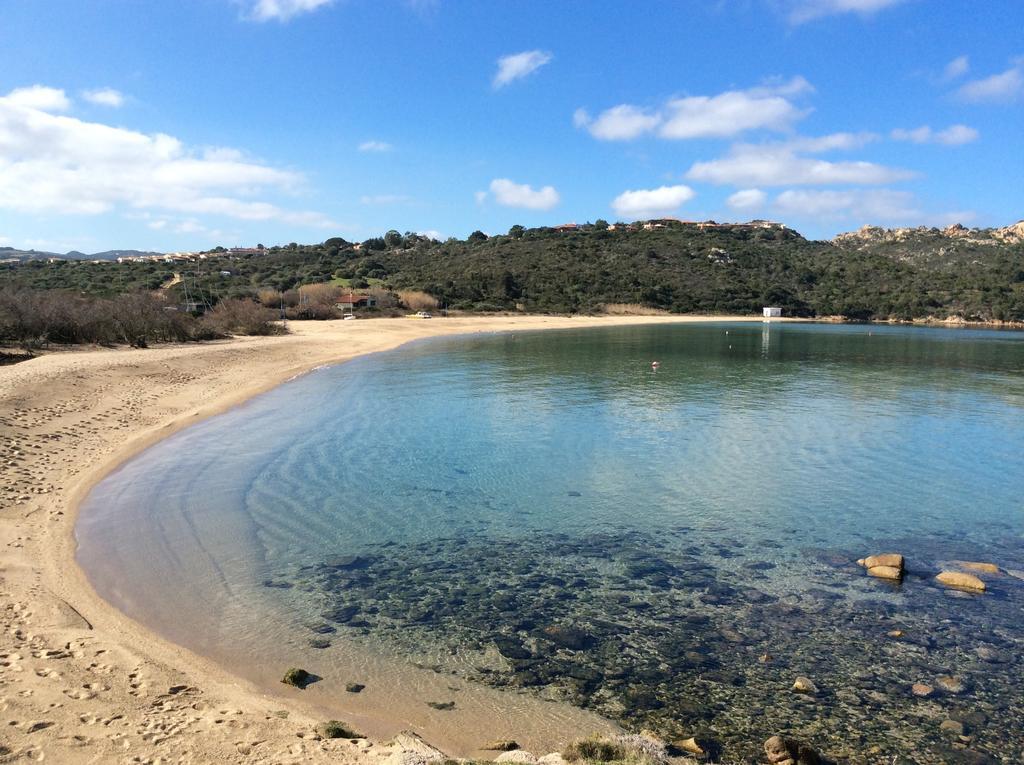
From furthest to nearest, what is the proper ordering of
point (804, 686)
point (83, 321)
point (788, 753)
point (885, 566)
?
point (83, 321) < point (885, 566) < point (804, 686) < point (788, 753)

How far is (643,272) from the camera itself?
355ft

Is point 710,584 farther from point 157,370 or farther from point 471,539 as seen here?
point 157,370

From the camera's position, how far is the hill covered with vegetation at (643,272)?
299 ft

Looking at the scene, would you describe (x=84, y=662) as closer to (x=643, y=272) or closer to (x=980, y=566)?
(x=980, y=566)

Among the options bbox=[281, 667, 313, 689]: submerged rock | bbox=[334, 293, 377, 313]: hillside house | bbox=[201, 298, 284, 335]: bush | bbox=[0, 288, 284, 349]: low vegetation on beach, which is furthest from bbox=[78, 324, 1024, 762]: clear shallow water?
bbox=[334, 293, 377, 313]: hillside house

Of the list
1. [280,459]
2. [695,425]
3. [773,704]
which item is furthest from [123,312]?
[773,704]

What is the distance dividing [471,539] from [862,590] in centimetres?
573

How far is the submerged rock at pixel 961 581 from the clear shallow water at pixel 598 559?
9.0 inches

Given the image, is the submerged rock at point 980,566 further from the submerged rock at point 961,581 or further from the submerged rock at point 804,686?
the submerged rock at point 804,686

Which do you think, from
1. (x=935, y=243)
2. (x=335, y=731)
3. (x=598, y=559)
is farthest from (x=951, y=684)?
(x=935, y=243)

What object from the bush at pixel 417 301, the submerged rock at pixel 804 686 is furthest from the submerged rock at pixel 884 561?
the bush at pixel 417 301

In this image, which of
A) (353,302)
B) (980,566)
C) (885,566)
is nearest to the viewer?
(885,566)

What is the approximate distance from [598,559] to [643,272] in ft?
335

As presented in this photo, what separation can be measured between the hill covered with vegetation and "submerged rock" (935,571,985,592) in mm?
69280
